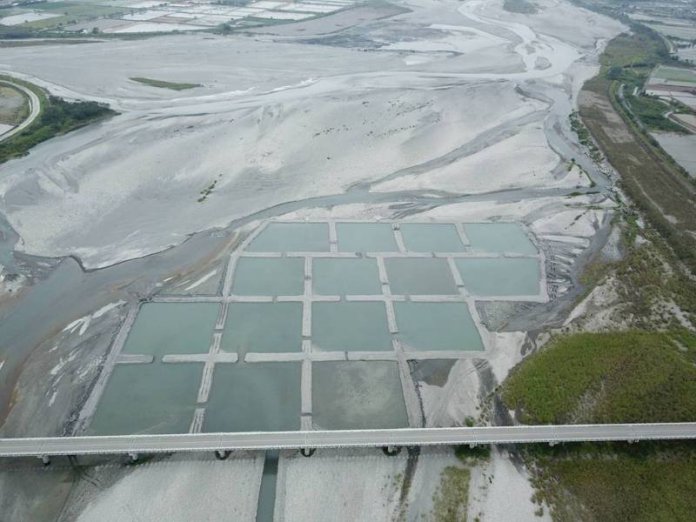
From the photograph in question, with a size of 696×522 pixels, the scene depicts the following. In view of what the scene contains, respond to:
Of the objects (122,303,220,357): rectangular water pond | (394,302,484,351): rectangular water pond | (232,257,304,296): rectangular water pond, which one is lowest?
(394,302,484,351): rectangular water pond

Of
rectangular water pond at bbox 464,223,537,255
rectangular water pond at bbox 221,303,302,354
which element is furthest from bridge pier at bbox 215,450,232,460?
rectangular water pond at bbox 464,223,537,255

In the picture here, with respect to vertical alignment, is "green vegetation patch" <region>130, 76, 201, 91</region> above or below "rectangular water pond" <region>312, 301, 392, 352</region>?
above

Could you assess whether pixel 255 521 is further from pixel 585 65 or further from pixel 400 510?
pixel 585 65

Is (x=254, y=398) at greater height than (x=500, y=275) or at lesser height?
greater

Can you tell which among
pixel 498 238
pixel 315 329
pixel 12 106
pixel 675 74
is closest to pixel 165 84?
pixel 12 106

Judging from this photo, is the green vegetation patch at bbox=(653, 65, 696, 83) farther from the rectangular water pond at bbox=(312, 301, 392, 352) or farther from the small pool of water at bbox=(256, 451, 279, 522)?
the small pool of water at bbox=(256, 451, 279, 522)

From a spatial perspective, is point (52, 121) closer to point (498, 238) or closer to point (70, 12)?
point (498, 238)

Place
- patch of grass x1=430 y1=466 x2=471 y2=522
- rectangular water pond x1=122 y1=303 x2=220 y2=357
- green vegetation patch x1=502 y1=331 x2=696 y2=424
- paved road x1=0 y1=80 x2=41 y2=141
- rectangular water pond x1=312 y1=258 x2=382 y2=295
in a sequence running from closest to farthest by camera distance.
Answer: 1. patch of grass x1=430 y1=466 x2=471 y2=522
2. green vegetation patch x1=502 y1=331 x2=696 y2=424
3. rectangular water pond x1=122 y1=303 x2=220 y2=357
4. rectangular water pond x1=312 y1=258 x2=382 y2=295
5. paved road x1=0 y1=80 x2=41 y2=141
